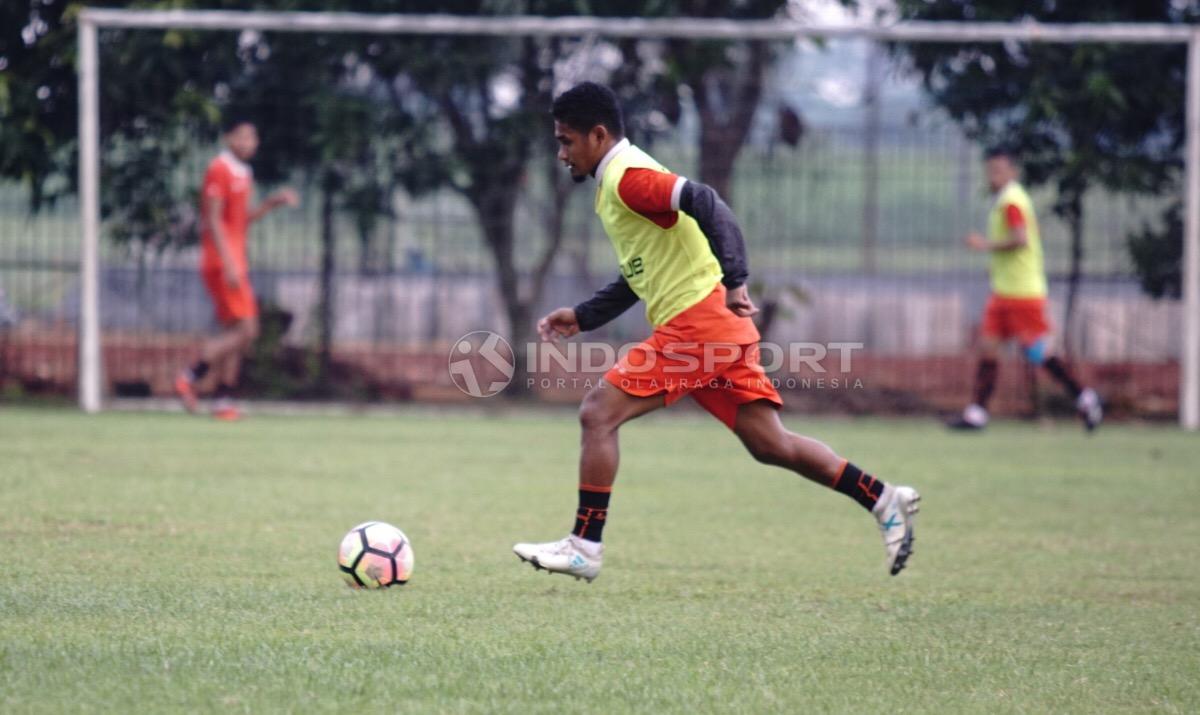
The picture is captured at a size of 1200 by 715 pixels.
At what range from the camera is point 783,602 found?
5102 mm

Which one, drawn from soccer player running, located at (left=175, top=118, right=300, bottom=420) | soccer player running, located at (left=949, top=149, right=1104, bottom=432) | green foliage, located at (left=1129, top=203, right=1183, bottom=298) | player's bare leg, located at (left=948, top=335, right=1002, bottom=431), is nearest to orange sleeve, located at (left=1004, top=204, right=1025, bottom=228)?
soccer player running, located at (left=949, top=149, right=1104, bottom=432)

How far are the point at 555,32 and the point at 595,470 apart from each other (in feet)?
25.9

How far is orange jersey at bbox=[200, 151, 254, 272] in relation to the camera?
11.9m

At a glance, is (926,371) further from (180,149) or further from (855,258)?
(180,149)

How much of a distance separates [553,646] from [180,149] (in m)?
9.95

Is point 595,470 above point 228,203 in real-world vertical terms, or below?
below

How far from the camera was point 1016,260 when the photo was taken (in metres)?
12.1

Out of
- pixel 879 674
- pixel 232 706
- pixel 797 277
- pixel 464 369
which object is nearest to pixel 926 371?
pixel 797 277

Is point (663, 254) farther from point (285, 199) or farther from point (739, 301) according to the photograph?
point (285, 199)

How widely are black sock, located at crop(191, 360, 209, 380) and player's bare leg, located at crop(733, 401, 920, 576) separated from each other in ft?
23.9

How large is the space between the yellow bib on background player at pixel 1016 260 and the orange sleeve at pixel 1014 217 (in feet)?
0.21

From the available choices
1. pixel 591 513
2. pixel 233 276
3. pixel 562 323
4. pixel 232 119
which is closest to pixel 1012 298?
pixel 233 276

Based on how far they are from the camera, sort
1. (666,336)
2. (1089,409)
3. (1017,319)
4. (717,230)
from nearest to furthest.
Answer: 1. (717,230)
2. (666,336)
3. (1089,409)
4. (1017,319)

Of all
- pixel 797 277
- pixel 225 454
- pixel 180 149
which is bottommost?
pixel 225 454
